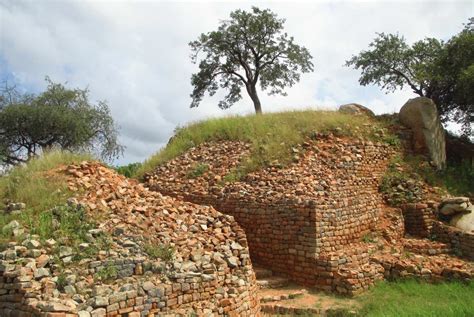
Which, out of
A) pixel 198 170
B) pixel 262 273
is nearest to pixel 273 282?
pixel 262 273

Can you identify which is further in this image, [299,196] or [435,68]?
[435,68]

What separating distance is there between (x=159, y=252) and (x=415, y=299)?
4575 millimetres

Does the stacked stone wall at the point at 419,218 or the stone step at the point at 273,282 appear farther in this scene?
the stacked stone wall at the point at 419,218

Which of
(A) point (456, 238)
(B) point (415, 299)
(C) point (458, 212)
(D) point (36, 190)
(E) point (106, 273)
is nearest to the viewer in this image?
(E) point (106, 273)

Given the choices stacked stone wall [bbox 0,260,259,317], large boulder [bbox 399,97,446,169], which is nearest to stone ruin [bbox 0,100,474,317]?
stacked stone wall [bbox 0,260,259,317]

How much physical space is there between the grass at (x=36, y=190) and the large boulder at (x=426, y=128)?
32.7 feet

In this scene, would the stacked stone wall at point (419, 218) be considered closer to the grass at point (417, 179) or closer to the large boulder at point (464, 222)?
the grass at point (417, 179)

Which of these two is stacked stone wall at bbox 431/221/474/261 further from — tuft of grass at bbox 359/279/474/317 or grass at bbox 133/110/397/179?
grass at bbox 133/110/397/179

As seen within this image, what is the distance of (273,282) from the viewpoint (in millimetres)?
8758

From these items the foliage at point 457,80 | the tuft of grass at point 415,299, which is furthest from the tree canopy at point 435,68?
A: the tuft of grass at point 415,299

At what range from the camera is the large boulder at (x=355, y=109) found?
15250 millimetres

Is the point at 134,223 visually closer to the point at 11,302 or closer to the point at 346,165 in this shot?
the point at 11,302

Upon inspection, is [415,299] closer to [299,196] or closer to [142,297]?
[299,196]

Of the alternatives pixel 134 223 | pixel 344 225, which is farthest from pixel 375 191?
pixel 134 223
